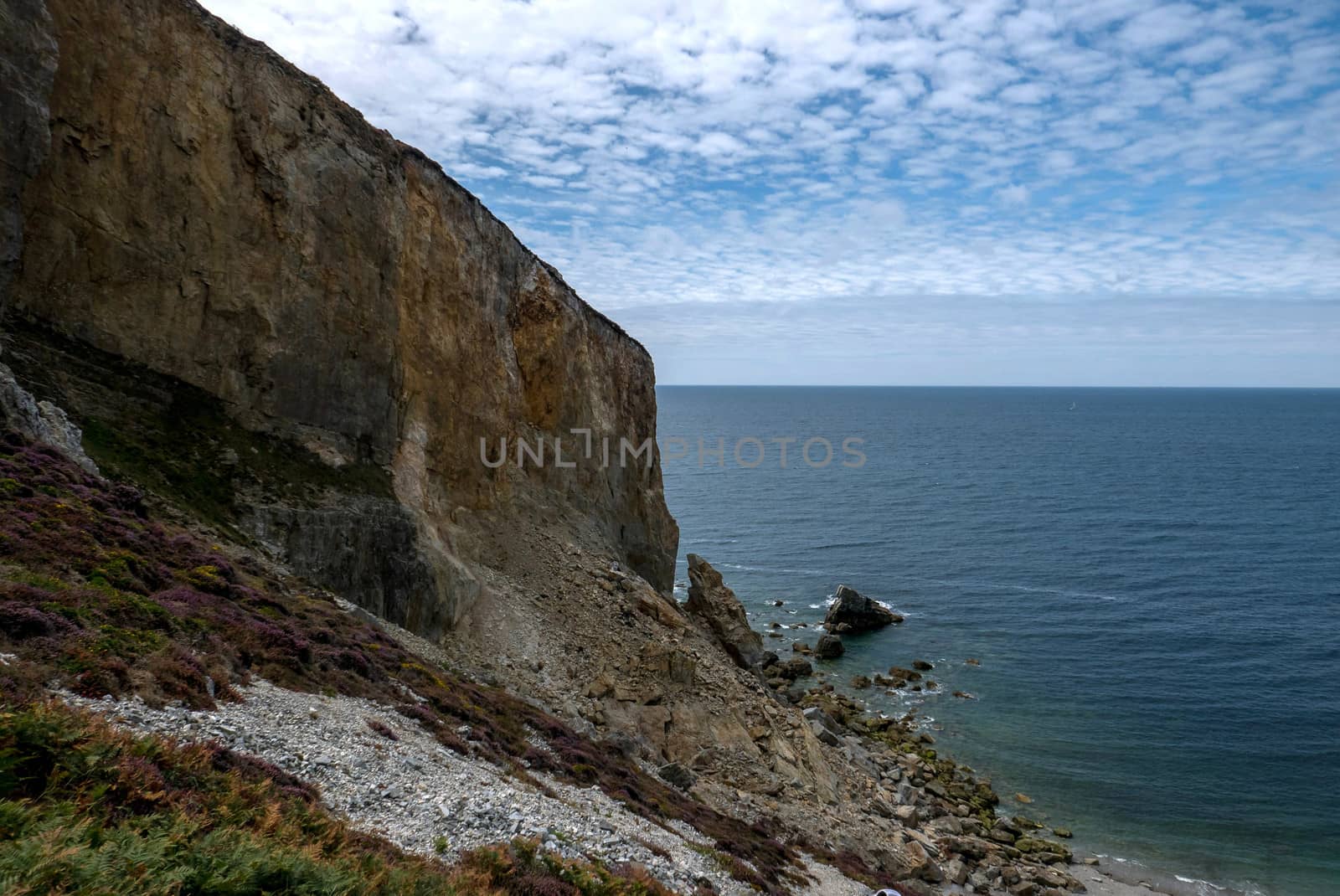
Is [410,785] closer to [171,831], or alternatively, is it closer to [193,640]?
[193,640]

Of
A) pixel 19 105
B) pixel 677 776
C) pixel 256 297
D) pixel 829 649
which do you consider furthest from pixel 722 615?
pixel 19 105

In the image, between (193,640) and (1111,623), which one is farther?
(1111,623)

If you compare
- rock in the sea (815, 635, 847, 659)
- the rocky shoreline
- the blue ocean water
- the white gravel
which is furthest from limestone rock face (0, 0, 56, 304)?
rock in the sea (815, 635, 847, 659)

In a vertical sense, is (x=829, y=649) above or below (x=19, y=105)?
below

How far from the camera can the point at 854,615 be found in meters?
55.7

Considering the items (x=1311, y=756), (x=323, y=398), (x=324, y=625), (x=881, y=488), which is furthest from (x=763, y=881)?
(x=881, y=488)

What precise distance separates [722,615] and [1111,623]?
28.6 metres

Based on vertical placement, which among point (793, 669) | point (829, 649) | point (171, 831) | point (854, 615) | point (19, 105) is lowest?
point (793, 669)

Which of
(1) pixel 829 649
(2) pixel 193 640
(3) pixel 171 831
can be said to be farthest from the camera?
(1) pixel 829 649

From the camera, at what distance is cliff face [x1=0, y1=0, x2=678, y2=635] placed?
23125 millimetres

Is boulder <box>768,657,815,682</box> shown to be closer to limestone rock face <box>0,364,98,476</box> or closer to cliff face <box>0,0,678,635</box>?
cliff face <box>0,0,678,635</box>

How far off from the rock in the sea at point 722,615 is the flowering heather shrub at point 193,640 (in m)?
19.2

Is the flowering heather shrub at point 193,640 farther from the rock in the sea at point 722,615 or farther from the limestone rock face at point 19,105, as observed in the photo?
the rock in the sea at point 722,615

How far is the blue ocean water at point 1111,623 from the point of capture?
112 feet
